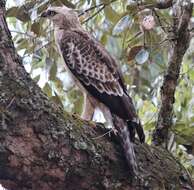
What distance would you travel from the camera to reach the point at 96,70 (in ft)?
10.0

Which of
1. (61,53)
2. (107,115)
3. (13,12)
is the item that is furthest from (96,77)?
(13,12)

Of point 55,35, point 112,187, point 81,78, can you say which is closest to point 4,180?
point 112,187

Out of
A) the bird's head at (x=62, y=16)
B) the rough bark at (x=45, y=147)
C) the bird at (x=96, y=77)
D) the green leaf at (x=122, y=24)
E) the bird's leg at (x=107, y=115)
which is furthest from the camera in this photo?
the bird's head at (x=62, y=16)

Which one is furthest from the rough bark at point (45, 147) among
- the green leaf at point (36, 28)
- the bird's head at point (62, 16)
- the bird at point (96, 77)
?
the bird's head at point (62, 16)

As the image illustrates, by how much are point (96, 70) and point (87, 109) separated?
26 centimetres


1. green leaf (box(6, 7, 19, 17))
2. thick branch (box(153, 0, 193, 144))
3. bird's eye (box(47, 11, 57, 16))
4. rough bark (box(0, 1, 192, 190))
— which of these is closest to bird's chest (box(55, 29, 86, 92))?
bird's eye (box(47, 11, 57, 16))

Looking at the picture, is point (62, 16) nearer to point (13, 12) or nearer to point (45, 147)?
point (13, 12)

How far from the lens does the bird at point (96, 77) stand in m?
2.72

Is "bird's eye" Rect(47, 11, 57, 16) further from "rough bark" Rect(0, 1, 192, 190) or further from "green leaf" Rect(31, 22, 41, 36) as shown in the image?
"rough bark" Rect(0, 1, 192, 190)

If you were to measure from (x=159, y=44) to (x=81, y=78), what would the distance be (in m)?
0.45

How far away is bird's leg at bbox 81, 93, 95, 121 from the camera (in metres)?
3.17

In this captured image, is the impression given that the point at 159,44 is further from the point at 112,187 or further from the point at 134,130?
the point at 112,187

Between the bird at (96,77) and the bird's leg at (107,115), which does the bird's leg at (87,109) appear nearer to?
the bird at (96,77)

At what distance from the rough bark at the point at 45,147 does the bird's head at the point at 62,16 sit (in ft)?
3.75
